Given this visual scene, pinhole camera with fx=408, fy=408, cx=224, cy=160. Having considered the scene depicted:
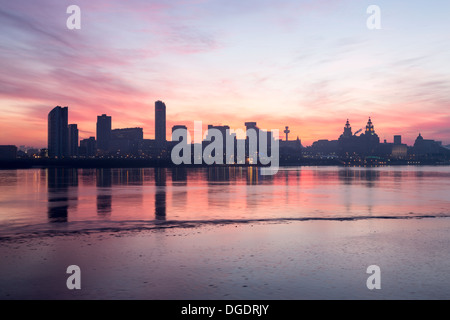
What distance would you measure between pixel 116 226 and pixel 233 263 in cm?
1214

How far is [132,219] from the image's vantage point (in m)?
30.4

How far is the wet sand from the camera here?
13812 mm

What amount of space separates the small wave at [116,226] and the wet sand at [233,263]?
127 cm

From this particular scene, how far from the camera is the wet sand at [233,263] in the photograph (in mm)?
13812

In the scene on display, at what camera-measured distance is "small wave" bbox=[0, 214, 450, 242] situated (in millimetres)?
24406

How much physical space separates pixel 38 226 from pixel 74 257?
10.4 meters

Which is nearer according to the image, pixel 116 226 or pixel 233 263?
pixel 233 263

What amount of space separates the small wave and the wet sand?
1269 mm

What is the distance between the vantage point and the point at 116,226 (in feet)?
88.7

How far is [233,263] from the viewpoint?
690 inches

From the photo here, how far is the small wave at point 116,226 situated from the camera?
2441cm

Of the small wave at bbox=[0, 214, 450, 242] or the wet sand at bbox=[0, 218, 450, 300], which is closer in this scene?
the wet sand at bbox=[0, 218, 450, 300]

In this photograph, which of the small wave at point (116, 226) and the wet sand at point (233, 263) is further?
the small wave at point (116, 226)

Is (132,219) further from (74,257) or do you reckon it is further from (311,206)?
(311,206)
